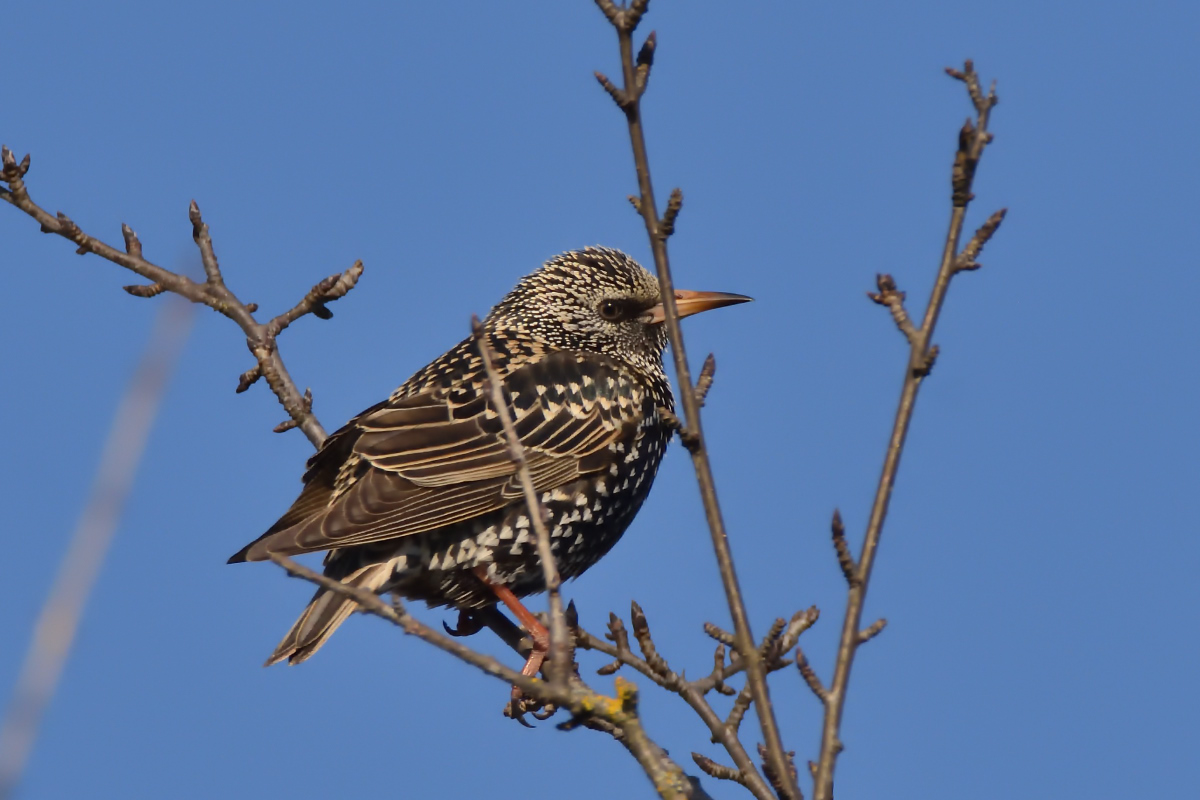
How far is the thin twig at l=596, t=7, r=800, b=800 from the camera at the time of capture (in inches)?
130

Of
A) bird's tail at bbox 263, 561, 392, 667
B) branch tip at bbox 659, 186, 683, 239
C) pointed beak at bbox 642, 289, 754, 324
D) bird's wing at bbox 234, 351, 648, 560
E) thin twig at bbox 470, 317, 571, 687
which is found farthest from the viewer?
pointed beak at bbox 642, 289, 754, 324

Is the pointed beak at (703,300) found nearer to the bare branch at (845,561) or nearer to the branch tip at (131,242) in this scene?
the branch tip at (131,242)

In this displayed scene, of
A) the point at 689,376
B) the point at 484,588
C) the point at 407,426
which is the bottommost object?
the point at 689,376

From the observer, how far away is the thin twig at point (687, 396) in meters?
3.29

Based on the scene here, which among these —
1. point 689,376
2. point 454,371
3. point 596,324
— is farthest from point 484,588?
point 689,376

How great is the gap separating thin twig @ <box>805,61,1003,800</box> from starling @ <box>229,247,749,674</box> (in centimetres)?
268

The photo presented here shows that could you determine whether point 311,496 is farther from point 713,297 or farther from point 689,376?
point 689,376

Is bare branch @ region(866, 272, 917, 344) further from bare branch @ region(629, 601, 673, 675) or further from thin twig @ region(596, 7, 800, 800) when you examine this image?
bare branch @ region(629, 601, 673, 675)

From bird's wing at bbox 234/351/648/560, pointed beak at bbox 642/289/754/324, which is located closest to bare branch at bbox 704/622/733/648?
bird's wing at bbox 234/351/648/560

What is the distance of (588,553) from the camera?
643cm

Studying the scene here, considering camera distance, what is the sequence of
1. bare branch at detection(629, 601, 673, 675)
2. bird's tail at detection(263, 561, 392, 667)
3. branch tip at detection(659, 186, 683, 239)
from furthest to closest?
bird's tail at detection(263, 561, 392, 667) < bare branch at detection(629, 601, 673, 675) < branch tip at detection(659, 186, 683, 239)

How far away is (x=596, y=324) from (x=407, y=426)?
5.07 ft

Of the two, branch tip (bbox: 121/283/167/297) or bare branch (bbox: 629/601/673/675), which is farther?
branch tip (bbox: 121/283/167/297)

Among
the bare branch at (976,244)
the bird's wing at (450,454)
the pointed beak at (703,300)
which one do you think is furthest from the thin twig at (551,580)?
the pointed beak at (703,300)
